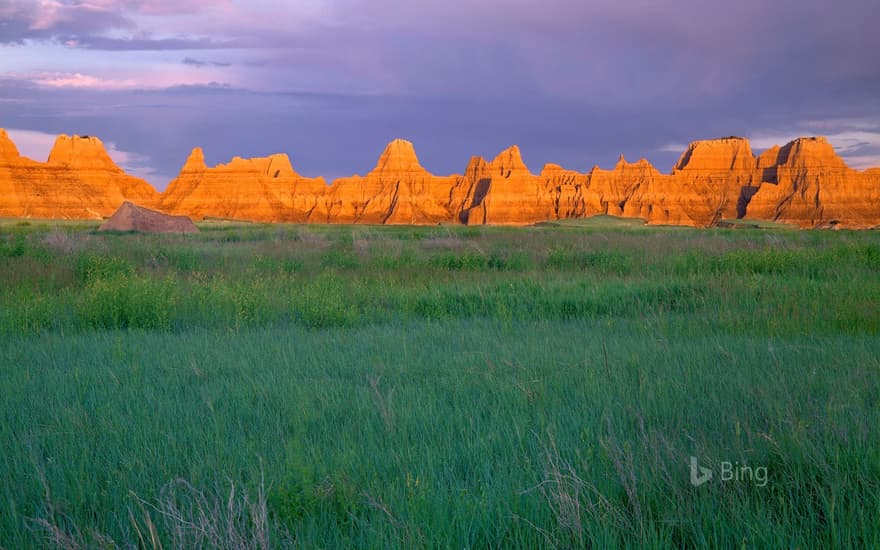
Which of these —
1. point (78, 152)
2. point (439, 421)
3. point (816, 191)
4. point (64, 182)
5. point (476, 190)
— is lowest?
point (439, 421)

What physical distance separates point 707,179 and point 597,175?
81.1 ft

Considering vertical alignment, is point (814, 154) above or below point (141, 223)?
above

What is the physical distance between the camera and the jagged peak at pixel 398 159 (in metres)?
164

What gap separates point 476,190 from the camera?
15812cm

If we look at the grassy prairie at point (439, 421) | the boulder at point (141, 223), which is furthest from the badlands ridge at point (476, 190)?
the grassy prairie at point (439, 421)

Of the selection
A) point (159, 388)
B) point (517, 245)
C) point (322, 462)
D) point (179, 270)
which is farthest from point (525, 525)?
point (517, 245)

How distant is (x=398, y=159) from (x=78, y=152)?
74.9m

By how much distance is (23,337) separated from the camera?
7.54m

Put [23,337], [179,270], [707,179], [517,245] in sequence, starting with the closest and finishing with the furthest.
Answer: [23,337] < [179,270] < [517,245] < [707,179]

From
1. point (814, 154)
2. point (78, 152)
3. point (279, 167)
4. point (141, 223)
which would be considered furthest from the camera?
point (279, 167)

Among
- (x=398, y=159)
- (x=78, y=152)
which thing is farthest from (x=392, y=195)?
(x=78, y=152)

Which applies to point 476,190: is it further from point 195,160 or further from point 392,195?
point 195,160

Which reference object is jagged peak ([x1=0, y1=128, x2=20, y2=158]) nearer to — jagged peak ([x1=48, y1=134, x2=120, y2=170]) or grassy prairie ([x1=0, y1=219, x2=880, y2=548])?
jagged peak ([x1=48, y1=134, x2=120, y2=170])

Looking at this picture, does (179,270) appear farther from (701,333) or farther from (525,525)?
(525,525)
